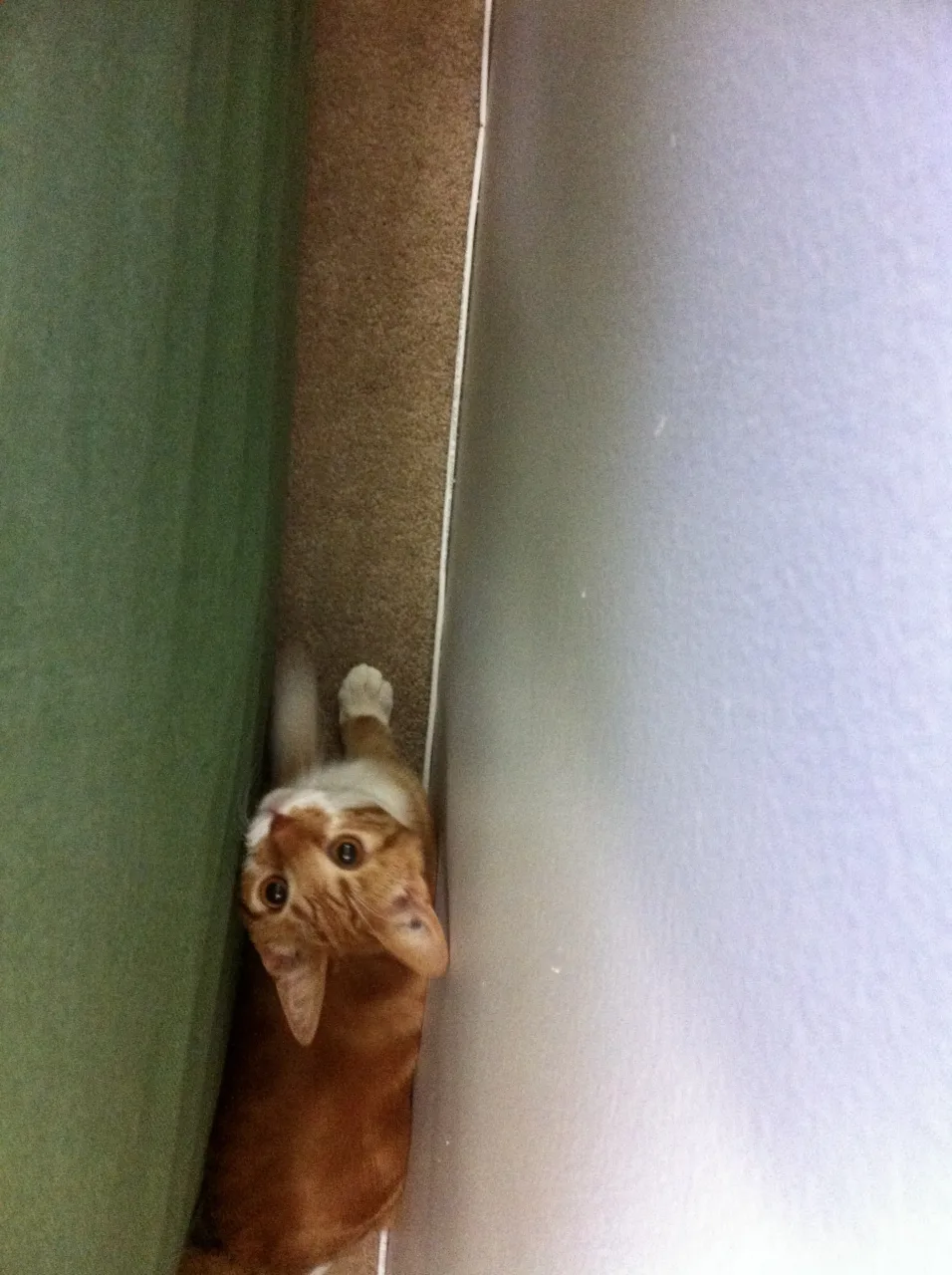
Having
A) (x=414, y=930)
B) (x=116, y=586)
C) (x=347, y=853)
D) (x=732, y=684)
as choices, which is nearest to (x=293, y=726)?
(x=347, y=853)

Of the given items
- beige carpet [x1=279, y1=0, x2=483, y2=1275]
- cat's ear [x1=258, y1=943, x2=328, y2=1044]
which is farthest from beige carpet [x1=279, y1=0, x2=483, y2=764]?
cat's ear [x1=258, y1=943, x2=328, y2=1044]

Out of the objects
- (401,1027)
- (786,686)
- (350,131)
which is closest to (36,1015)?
(401,1027)

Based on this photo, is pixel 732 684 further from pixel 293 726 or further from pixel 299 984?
pixel 293 726

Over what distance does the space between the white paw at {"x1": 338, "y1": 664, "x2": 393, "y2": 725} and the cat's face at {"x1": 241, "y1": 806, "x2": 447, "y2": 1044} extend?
0.74ft

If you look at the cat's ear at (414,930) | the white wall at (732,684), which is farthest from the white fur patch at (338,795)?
the white wall at (732,684)

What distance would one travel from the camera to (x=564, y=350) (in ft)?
3.32

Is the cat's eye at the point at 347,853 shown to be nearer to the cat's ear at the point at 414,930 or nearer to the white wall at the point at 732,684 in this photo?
the cat's ear at the point at 414,930

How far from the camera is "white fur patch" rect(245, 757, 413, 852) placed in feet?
4.16

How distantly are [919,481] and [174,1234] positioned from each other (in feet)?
3.66

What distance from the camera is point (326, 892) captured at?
4.18 ft

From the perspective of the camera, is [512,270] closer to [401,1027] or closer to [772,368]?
[772,368]

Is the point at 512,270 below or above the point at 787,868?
above

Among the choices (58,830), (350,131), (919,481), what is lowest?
(58,830)

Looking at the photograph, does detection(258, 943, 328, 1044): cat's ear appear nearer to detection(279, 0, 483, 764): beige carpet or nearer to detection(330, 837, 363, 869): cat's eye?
detection(330, 837, 363, 869): cat's eye
